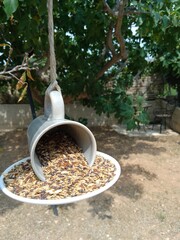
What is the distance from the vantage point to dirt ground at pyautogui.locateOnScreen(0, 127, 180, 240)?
Answer: 7.22ft

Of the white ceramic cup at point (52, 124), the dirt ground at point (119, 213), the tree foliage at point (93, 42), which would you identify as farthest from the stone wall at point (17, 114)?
the white ceramic cup at point (52, 124)

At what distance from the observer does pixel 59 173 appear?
122 cm

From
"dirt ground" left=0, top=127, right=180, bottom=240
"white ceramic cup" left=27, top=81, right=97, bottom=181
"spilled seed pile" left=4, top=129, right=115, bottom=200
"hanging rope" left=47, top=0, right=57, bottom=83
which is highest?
"hanging rope" left=47, top=0, right=57, bottom=83

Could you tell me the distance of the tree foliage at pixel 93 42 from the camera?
199cm

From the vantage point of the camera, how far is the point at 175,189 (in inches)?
114

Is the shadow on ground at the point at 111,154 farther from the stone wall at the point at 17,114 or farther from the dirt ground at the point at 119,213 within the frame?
the stone wall at the point at 17,114

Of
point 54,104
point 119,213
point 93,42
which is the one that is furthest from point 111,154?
point 54,104

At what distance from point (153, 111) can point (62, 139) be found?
5.51 metres

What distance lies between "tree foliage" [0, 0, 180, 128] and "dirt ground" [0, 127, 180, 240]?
44.7 inches

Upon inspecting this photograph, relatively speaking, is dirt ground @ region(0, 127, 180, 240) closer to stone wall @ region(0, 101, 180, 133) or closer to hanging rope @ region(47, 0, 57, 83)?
hanging rope @ region(47, 0, 57, 83)

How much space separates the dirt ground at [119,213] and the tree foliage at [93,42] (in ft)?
3.72

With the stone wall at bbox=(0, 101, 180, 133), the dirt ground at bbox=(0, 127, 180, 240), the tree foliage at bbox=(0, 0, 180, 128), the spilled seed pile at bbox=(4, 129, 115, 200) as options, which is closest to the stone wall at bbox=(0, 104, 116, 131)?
the stone wall at bbox=(0, 101, 180, 133)

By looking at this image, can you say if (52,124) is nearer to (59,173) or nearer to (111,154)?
(59,173)

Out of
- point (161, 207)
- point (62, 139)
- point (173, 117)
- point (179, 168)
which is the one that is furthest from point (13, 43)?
point (173, 117)
